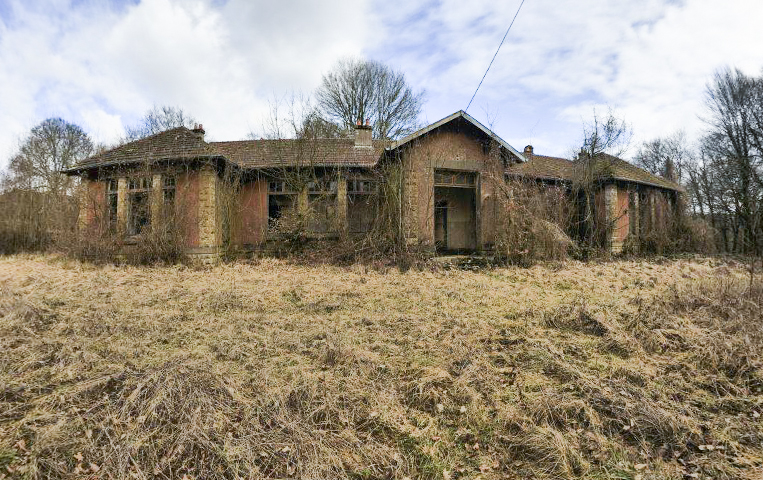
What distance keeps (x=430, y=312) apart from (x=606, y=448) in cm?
381

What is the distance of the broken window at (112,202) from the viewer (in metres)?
12.7

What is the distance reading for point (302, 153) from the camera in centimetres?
1326

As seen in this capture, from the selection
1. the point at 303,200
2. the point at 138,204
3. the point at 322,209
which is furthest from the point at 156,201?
the point at 322,209

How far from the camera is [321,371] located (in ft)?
14.0

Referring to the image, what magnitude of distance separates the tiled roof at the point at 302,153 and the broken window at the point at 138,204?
2693 millimetres

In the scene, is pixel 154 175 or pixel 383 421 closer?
pixel 383 421

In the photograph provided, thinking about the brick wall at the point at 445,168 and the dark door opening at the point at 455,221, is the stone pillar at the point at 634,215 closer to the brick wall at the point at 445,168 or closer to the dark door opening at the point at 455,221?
the dark door opening at the point at 455,221

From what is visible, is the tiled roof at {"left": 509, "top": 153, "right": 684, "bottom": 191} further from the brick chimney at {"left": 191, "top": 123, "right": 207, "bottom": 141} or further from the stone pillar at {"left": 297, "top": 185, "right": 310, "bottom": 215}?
the brick chimney at {"left": 191, "top": 123, "right": 207, "bottom": 141}

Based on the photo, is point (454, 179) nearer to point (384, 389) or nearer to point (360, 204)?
point (360, 204)

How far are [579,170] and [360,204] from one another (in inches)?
353

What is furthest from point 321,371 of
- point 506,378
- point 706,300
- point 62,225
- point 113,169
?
point 62,225

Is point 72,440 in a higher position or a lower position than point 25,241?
lower

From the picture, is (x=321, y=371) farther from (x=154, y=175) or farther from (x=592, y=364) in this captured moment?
(x=154, y=175)

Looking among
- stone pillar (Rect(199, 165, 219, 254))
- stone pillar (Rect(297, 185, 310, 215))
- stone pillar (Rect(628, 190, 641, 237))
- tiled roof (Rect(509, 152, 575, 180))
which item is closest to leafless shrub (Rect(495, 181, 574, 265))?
tiled roof (Rect(509, 152, 575, 180))
